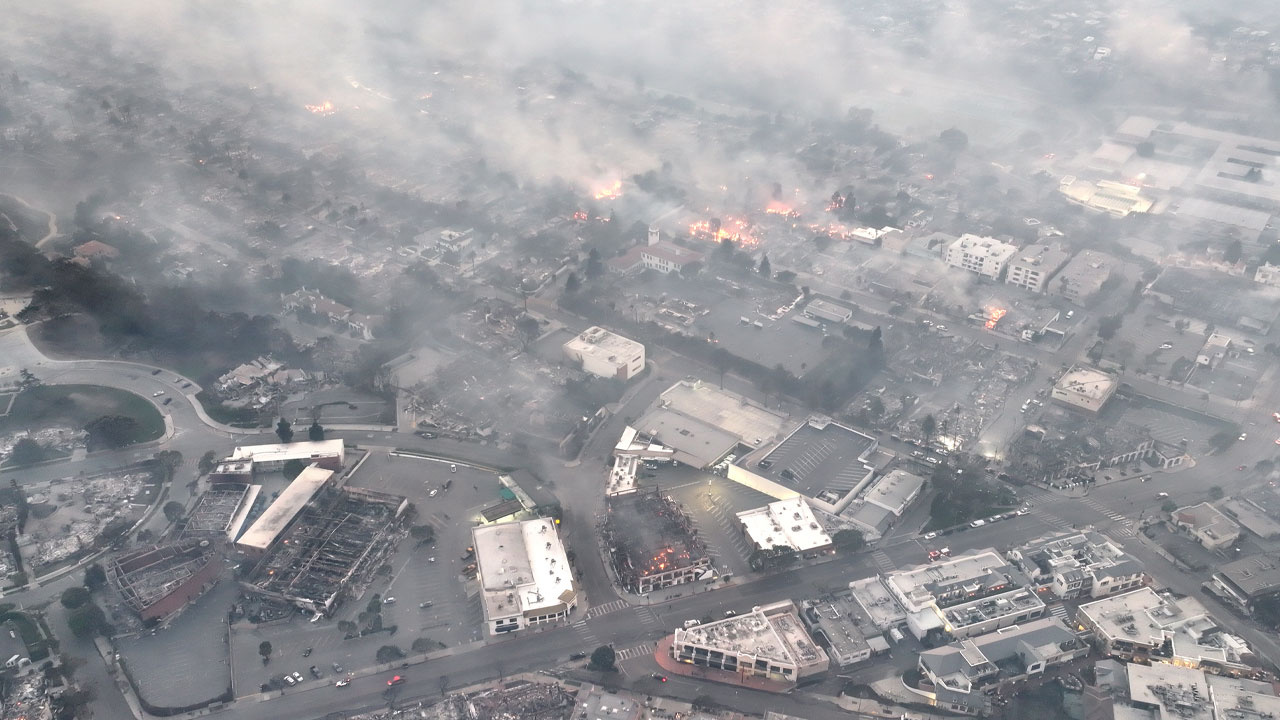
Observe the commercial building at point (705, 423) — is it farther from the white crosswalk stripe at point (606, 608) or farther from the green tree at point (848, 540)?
the white crosswalk stripe at point (606, 608)

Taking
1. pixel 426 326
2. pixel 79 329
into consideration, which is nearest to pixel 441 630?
pixel 426 326

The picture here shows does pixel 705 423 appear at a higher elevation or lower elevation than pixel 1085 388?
lower

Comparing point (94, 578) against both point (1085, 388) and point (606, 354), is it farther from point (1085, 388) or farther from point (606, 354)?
point (1085, 388)

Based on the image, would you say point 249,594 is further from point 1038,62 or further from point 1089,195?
point 1038,62

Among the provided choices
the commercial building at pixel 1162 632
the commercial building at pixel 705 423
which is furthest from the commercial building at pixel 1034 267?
the commercial building at pixel 1162 632

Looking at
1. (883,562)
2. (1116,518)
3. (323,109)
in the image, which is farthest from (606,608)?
(323,109)
